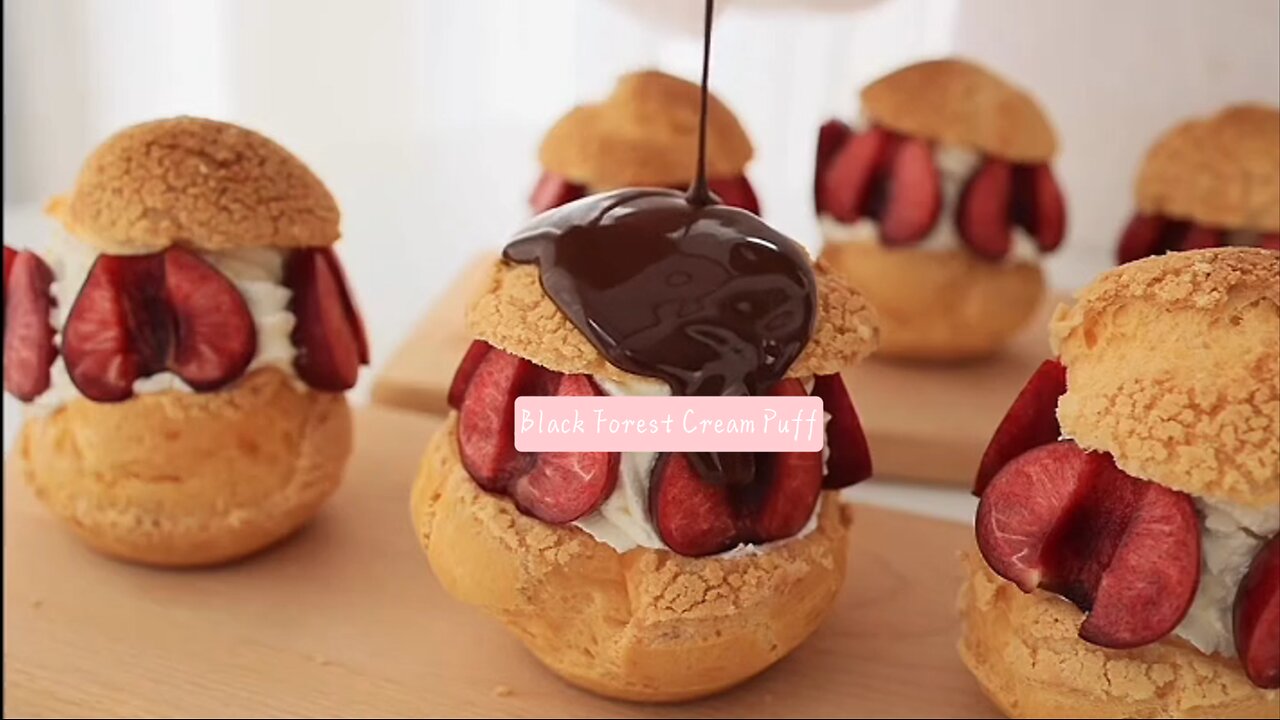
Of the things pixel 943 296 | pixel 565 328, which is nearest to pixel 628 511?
pixel 565 328

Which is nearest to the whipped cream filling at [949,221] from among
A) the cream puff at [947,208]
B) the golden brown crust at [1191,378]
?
the cream puff at [947,208]

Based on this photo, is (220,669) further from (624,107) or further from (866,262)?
(866,262)

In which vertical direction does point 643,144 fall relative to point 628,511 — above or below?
above

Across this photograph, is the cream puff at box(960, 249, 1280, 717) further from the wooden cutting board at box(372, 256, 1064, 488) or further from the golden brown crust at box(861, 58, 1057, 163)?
the golden brown crust at box(861, 58, 1057, 163)

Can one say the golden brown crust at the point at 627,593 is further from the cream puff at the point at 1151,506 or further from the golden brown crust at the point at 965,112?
the golden brown crust at the point at 965,112

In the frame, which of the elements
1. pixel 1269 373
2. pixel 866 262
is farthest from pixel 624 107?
pixel 1269 373

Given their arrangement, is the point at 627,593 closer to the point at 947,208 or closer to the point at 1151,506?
the point at 1151,506
